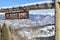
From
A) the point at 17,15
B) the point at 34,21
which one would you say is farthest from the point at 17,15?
the point at 34,21

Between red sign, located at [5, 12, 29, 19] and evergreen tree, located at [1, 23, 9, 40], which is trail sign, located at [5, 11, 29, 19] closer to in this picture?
red sign, located at [5, 12, 29, 19]

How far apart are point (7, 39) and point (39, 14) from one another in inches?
19.8

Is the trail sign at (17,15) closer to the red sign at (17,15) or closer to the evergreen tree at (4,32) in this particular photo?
the red sign at (17,15)

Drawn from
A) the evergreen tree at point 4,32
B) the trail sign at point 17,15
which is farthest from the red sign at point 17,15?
the evergreen tree at point 4,32

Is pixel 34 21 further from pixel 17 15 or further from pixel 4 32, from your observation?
pixel 4 32

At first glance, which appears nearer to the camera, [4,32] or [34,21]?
[34,21]

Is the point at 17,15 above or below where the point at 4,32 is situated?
above

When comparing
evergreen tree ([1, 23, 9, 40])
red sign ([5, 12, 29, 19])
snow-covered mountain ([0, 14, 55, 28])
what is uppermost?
red sign ([5, 12, 29, 19])

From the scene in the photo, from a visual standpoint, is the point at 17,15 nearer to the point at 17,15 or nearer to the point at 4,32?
the point at 17,15

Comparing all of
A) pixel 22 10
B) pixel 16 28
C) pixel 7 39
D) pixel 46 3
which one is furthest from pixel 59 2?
pixel 7 39

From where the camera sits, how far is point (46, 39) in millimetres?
2129

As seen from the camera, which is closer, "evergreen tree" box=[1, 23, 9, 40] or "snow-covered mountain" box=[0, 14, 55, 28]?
"snow-covered mountain" box=[0, 14, 55, 28]

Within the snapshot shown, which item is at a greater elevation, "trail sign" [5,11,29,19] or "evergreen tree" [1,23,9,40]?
"trail sign" [5,11,29,19]

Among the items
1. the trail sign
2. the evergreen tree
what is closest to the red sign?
the trail sign
